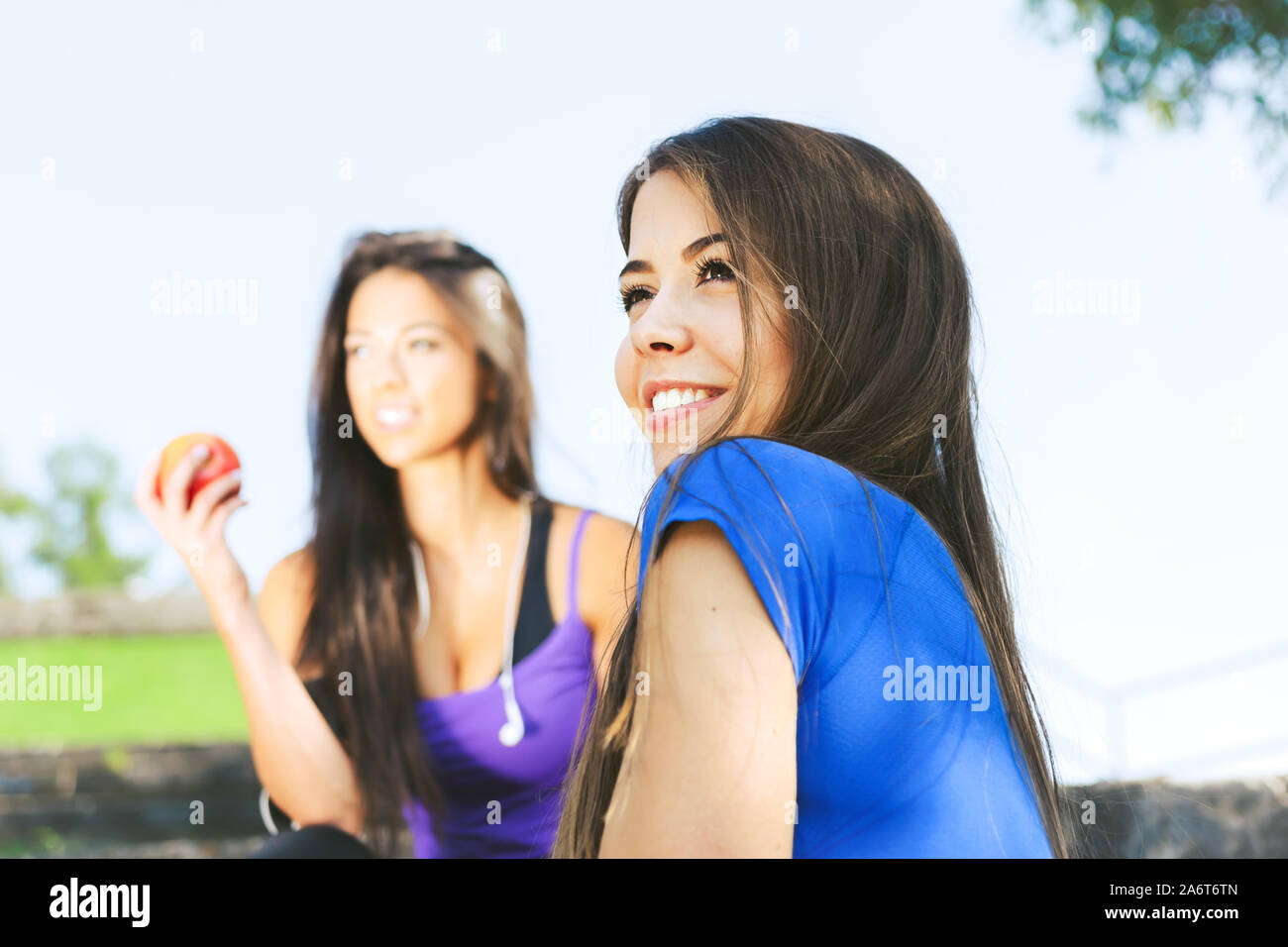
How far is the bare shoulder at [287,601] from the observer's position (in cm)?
284

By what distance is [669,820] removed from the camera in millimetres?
861

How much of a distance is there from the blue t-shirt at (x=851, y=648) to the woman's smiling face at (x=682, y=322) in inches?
13.3

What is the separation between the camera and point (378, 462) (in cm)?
289

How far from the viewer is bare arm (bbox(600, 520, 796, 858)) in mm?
853

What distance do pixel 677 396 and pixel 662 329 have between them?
0.27 ft

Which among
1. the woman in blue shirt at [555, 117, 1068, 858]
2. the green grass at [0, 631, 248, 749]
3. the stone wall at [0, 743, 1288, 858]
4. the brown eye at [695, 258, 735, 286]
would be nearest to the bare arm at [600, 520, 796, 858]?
the woman in blue shirt at [555, 117, 1068, 858]

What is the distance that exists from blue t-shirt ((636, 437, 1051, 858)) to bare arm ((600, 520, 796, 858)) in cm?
2

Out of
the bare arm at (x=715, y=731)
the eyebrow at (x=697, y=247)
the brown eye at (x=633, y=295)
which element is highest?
the brown eye at (x=633, y=295)

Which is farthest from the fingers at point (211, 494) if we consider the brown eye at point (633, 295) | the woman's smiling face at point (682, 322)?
the woman's smiling face at point (682, 322)

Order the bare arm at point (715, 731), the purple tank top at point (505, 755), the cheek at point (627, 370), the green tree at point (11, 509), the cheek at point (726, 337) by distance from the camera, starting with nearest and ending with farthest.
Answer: the bare arm at point (715, 731), the cheek at point (726, 337), the cheek at point (627, 370), the purple tank top at point (505, 755), the green tree at point (11, 509)

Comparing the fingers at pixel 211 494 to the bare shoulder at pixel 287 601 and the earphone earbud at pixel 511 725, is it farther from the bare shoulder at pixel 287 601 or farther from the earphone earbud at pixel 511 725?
the earphone earbud at pixel 511 725
